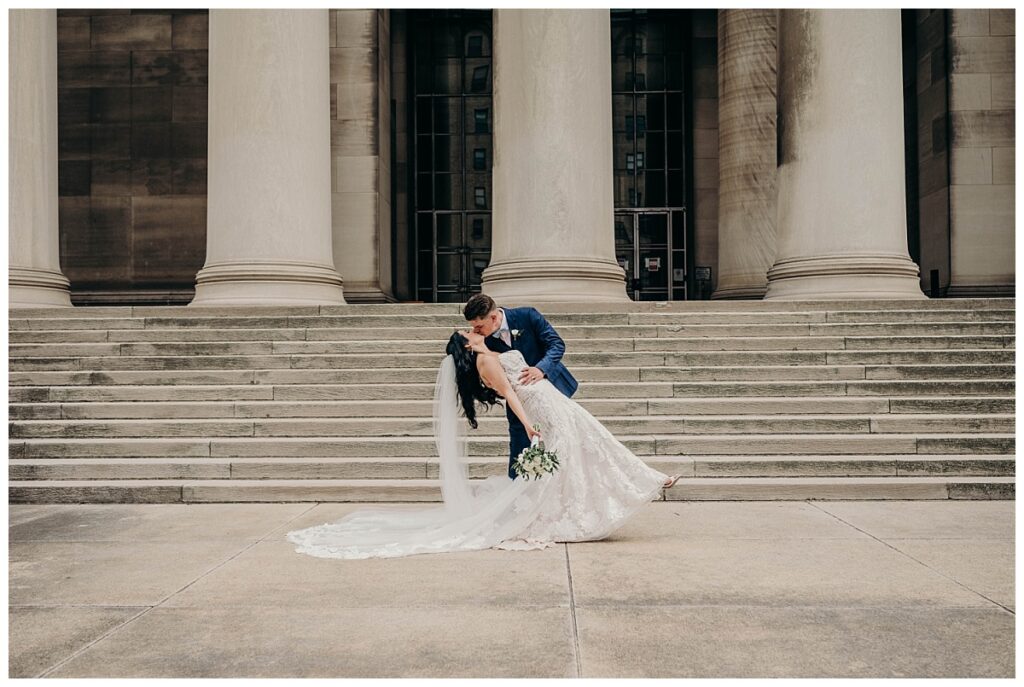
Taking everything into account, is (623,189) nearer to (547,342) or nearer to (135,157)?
(135,157)

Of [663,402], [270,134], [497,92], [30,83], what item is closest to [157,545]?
[663,402]

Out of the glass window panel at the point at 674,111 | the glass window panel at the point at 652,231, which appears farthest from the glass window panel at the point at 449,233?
the glass window panel at the point at 674,111

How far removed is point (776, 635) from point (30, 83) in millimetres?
19146

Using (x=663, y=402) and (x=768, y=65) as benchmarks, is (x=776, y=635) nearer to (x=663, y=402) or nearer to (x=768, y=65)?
(x=663, y=402)

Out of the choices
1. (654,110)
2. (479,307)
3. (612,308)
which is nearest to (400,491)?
(479,307)

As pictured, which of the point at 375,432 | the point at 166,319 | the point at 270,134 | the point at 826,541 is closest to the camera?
the point at 826,541

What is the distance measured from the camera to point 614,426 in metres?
12.2

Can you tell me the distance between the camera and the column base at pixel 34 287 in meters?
18.6

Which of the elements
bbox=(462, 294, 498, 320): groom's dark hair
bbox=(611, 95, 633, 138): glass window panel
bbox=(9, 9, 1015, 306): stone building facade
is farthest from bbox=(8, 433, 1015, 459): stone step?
bbox=(611, 95, 633, 138): glass window panel

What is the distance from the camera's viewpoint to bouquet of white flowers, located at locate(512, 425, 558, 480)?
8.21 metres

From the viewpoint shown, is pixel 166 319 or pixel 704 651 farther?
pixel 166 319

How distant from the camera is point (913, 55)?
2588cm

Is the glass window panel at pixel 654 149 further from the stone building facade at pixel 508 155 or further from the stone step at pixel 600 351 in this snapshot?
the stone step at pixel 600 351

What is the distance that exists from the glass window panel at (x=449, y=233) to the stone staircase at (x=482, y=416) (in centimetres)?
1227
